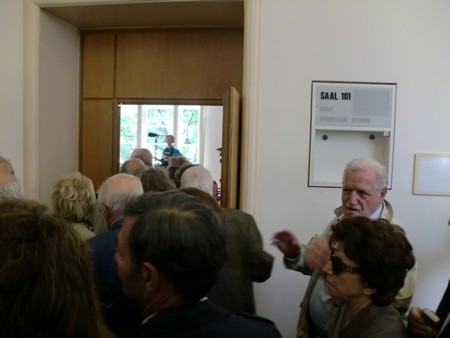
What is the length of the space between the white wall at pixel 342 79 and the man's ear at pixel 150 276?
2.22 metres


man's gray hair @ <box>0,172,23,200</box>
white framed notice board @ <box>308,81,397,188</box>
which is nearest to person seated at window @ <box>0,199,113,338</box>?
man's gray hair @ <box>0,172,23,200</box>

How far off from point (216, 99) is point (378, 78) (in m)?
1.65

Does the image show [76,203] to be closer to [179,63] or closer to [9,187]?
[9,187]

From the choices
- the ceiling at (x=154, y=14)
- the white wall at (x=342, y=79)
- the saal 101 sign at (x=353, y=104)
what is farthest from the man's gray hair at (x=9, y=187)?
the saal 101 sign at (x=353, y=104)

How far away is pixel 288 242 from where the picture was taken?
2066 mm

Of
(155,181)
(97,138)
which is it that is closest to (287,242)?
(155,181)

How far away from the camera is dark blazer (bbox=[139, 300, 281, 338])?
37.4 inches

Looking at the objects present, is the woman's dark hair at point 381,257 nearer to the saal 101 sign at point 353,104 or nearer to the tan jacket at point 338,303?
the tan jacket at point 338,303

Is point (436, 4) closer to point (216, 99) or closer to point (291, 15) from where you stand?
point (291, 15)

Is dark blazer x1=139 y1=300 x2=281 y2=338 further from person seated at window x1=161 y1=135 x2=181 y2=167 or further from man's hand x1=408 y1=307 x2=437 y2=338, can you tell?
person seated at window x1=161 y1=135 x2=181 y2=167

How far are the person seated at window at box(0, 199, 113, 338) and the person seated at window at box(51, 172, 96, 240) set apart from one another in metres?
1.53

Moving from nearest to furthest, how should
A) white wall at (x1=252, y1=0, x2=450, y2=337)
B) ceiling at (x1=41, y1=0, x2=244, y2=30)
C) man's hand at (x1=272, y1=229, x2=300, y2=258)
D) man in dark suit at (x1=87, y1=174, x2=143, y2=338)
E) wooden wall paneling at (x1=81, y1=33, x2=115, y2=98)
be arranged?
man in dark suit at (x1=87, y1=174, x2=143, y2=338) < man's hand at (x1=272, y1=229, x2=300, y2=258) < white wall at (x1=252, y1=0, x2=450, y2=337) < ceiling at (x1=41, y1=0, x2=244, y2=30) < wooden wall paneling at (x1=81, y1=33, x2=115, y2=98)

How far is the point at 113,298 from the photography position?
1666mm

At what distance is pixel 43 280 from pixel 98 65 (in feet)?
12.9
